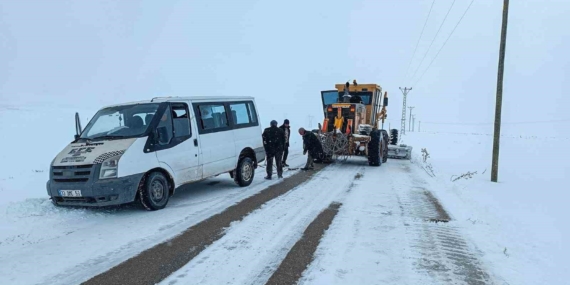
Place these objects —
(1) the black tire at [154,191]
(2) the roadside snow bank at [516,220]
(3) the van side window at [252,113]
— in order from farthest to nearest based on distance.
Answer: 1. (3) the van side window at [252,113]
2. (1) the black tire at [154,191]
3. (2) the roadside snow bank at [516,220]

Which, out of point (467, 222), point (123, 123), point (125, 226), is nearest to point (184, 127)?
point (123, 123)

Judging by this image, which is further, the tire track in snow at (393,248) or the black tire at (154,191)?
the black tire at (154,191)

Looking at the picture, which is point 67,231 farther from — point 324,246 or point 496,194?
point 496,194

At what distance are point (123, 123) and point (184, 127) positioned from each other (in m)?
1.10

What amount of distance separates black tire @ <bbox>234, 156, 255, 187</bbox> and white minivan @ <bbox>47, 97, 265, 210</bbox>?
0.05 metres

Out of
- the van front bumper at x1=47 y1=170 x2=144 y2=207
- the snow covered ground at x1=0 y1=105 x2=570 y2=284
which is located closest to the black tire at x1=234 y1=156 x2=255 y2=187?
the snow covered ground at x1=0 y1=105 x2=570 y2=284

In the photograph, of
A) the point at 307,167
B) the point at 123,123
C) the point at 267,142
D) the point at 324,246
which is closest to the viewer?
the point at 324,246

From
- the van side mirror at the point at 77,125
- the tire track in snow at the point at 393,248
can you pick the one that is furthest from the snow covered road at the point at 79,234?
the tire track in snow at the point at 393,248

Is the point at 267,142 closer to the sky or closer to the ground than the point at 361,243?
closer to the sky

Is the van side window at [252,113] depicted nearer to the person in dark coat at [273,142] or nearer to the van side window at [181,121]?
the person in dark coat at [273,142]

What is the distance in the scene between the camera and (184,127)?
681 cm

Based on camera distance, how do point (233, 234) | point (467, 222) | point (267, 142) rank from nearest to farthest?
point (233, 234)
point (467, 222)
point (267, 142)

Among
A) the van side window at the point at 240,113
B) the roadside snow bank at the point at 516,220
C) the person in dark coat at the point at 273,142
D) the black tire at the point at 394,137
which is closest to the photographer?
the roadside snow bank at the point at 516,220

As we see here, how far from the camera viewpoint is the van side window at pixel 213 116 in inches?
288
